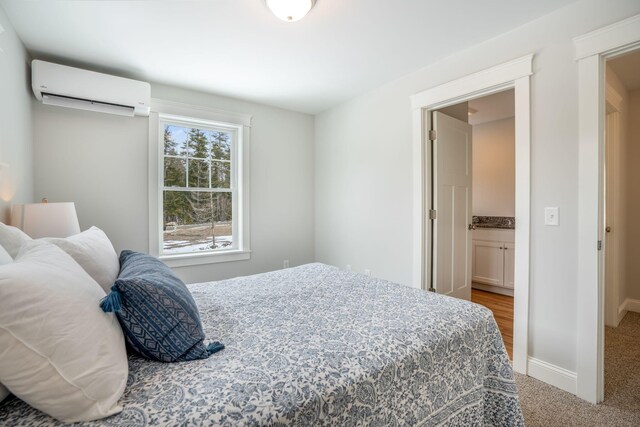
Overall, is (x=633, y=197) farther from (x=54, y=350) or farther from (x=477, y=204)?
(x=54, y=350)

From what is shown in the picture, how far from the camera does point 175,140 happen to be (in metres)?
3.35

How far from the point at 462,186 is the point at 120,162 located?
3.60 metres

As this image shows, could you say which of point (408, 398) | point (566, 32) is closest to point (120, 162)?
point (408, 398)

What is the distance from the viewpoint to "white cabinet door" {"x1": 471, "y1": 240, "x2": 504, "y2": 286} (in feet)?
13.6

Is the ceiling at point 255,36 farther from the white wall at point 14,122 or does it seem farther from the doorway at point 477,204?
the doorway at point 477,204

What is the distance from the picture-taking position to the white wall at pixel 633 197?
332cm

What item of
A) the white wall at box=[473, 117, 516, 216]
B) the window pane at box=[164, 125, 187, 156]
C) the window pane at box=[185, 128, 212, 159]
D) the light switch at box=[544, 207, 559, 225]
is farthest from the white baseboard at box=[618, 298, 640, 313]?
the window pane at box=[164, 125, 187, 156]

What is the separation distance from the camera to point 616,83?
299 centimetres

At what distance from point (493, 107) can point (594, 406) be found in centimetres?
345

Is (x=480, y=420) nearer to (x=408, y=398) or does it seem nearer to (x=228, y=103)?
(x=408, y=398)

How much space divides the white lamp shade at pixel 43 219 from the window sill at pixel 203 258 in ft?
3.67

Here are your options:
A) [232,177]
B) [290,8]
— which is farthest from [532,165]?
[232,177]

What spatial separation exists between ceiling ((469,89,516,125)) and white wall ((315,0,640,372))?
4.05 ft

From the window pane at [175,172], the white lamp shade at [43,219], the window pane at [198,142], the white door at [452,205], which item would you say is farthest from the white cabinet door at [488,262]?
the white lamp shade at [43,219]
